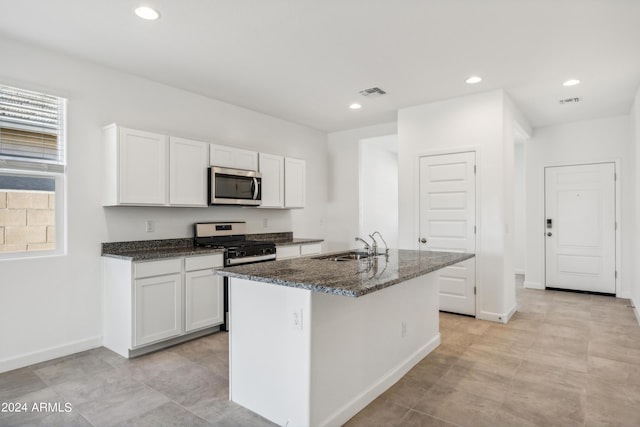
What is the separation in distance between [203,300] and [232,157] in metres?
1.69

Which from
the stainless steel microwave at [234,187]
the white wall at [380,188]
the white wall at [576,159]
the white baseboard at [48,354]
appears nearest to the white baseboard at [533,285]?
the white wall at [576,159]

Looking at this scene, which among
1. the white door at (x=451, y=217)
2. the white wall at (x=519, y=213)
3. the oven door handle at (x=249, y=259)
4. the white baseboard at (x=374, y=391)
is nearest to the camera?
the white baseboard at (x=374, y=391)

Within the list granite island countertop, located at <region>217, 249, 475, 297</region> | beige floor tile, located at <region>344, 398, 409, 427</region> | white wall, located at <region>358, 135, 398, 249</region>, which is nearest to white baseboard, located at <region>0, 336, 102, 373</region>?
granite island countertop, located at <region>217, 249, 475, 297</region>

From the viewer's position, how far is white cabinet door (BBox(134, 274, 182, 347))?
310 centimetres

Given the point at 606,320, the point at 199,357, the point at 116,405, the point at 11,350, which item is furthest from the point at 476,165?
the point at 11,350

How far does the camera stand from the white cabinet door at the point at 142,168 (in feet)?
10.7

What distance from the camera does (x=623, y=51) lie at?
311cm

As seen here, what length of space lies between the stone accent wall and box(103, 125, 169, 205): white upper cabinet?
45cm

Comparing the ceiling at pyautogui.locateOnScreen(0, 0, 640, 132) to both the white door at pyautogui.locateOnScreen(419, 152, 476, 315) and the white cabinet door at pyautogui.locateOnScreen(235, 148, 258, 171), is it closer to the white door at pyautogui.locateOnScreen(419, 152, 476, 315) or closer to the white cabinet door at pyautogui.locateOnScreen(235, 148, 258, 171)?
the white cabinet door at pyautogui.locateOnScreen(235, 148, 258, 171)

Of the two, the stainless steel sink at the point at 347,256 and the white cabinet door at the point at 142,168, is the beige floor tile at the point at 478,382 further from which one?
the white cabinet door at the point at 142,168

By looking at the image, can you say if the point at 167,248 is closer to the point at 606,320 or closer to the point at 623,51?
the point at 623,51

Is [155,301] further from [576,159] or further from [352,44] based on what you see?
[576,159]

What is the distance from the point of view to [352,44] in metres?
2.99

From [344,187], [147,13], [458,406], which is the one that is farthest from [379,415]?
[344,187]
